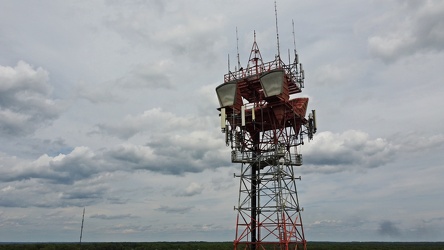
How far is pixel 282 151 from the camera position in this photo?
141 ft

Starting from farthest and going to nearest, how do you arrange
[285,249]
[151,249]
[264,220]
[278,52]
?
[151,249]
[278,52]
[264,220]
[285,249]

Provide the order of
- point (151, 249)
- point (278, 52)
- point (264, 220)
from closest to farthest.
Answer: point (264, 220), point (278, 52), point (151, 249)

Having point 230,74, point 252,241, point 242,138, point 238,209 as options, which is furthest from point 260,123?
point 252,241

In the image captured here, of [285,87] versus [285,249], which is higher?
[285,87]

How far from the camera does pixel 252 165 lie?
1751 inches

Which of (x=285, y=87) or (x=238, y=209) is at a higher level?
(x=285, y=87)

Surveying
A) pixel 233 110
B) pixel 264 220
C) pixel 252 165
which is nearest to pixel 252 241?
pixel 264 220

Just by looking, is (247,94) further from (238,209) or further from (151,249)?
(151,249)

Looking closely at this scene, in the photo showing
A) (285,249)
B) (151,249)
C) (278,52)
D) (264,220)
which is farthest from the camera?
(151,249)

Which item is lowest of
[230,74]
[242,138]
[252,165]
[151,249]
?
[151,249]

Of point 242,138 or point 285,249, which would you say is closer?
point 285,249

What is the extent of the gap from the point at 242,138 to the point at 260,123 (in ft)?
9.53

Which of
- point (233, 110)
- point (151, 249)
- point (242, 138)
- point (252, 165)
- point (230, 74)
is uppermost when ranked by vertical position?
point (230, 74)

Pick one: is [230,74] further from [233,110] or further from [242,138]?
[242,138]
